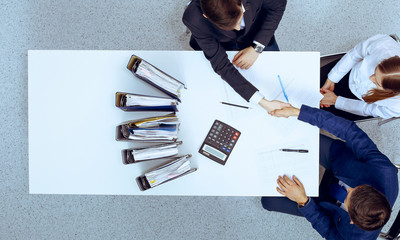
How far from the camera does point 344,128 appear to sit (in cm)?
132

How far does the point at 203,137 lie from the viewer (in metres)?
1.34

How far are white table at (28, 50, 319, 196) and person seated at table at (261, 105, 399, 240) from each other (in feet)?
0.24

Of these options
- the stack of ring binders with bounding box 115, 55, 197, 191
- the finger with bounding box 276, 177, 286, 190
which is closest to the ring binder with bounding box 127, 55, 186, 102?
the stack of ring binders with bounding box 115, 55, 197, 191

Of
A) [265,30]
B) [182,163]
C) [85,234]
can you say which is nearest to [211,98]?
[182,163]

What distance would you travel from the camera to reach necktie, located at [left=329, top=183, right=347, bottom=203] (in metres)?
1.46

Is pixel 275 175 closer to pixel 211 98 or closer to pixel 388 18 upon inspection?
pixel 211 98

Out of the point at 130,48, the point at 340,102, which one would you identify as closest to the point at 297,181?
the point at 340,102

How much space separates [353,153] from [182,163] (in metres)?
0.84

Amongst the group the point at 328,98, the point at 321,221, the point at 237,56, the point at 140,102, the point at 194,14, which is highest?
the point at 194,14

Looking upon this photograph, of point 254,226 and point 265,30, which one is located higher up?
point 265,30

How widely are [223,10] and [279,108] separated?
1.70ft

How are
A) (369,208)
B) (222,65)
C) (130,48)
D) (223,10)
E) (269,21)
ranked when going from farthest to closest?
(130,48), (269,21), (222,65), (369,208), (223,10)

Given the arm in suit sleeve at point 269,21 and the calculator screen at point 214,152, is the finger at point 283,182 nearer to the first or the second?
the calculator screen at point 214,152

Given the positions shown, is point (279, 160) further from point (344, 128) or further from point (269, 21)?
point (269, 21)
